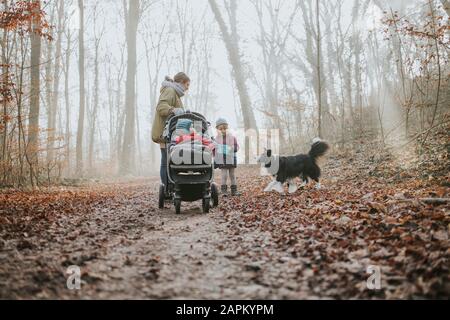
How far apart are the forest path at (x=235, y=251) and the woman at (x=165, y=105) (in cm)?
124

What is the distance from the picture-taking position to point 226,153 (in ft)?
26.1

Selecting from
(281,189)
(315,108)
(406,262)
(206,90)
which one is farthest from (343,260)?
(206,90)

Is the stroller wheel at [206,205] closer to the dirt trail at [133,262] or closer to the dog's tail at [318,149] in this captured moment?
the dirt trail at [133,262]

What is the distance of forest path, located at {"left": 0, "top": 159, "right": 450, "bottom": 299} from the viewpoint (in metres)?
2.38

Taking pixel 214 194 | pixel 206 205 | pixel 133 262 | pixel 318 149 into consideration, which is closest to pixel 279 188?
pixel 318 149

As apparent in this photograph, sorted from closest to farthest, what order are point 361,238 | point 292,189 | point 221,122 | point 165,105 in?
1. point 361,238
2. point 165,105
3. point 292,189
4. point 221,122

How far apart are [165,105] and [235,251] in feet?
11.6

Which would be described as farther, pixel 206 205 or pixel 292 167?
pixel 292 167

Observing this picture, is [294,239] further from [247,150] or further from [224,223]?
[247,150]

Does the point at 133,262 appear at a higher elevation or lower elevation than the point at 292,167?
Result: lower

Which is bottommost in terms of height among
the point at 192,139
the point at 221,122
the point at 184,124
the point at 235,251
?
the point at 235,251

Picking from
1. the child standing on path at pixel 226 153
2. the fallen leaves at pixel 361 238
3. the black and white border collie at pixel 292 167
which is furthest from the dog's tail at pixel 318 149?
the fallen leaves at pixel 361 238

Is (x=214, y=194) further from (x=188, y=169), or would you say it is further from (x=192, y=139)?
(x=192, y=139)

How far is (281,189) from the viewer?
7703 millimetres
